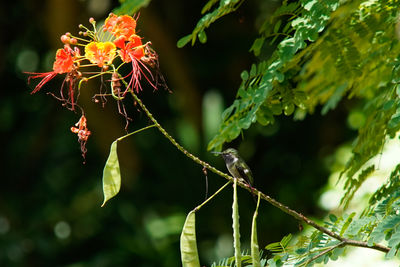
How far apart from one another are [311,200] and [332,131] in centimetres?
127

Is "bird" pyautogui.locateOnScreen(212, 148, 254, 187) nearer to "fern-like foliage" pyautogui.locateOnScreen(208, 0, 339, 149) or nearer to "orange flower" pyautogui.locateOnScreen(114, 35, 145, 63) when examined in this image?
"fern-like foliage" pyautogui.locateOnScreen(208, 0, 339, 149)

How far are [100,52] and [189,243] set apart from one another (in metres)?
0.56

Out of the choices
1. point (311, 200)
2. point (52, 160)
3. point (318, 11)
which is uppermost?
point (318, 11)

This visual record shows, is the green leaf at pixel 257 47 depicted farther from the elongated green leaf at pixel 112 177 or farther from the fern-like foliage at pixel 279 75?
the elongated green leaf at pixel 112 177

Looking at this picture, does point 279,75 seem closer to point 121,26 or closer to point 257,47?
point 257,47

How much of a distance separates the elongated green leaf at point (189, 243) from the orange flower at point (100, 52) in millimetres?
470

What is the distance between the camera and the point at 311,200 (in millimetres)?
6488

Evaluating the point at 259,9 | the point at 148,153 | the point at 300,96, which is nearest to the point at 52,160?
the point at 148,153

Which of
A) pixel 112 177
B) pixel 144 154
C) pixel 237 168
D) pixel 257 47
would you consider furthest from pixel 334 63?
pixel 144 154

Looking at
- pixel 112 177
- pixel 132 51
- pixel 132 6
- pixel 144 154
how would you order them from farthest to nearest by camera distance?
pixel 144 154 → pixel 132 6 → pixel 132 51 → pixel 112 177

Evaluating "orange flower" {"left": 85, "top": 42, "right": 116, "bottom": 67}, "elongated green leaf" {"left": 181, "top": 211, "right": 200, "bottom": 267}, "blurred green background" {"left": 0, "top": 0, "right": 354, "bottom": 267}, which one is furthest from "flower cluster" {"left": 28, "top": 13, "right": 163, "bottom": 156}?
"blurred green background" {"left": 0, "top": 0, "right": 354, "bottom": 267}

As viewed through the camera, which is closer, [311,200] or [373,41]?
[373,41]

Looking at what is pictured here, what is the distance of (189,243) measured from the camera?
170 cm

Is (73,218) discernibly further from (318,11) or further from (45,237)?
(318,11)
